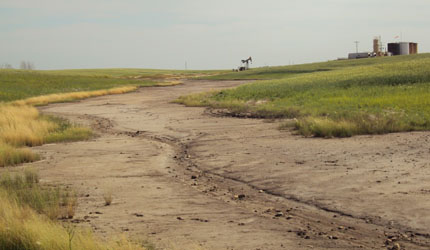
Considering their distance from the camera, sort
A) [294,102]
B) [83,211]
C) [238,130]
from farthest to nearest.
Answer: [294,102]
[238,130]
[83,211]

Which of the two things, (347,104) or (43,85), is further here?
(43,85)

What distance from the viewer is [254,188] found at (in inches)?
459

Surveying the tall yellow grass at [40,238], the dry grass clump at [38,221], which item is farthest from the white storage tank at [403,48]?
the tall yellow grass at [40,238]

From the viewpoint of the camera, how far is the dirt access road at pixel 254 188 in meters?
8.34

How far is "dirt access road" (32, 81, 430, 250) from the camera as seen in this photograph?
834 centimetres

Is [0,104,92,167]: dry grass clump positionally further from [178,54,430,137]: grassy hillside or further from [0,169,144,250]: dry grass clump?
[178,54,430,137]: grassy hillside

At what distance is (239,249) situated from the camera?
25.4ft

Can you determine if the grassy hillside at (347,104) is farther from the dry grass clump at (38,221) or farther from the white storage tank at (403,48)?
the white storage tank at (403,48)

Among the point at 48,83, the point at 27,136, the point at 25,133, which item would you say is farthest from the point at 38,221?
the point at 48,83

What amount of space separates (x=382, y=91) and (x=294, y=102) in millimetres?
4648

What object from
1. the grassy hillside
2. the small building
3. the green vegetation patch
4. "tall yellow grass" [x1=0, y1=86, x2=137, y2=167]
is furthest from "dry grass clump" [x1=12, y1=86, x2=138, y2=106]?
the small building

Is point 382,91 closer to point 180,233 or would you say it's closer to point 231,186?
point 231,186

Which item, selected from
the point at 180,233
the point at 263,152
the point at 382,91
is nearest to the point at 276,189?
the point at 180,233

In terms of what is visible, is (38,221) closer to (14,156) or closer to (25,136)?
(14,156)
